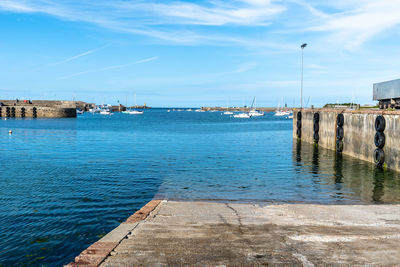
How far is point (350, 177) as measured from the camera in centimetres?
2370

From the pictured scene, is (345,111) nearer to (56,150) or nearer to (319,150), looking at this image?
(319,150)

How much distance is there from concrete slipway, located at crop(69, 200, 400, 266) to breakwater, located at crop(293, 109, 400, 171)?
48.3ft

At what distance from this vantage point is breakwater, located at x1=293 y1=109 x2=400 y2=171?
24.7 meters

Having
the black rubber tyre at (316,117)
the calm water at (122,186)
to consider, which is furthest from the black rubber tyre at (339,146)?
the black rubber tyre at (316,117)

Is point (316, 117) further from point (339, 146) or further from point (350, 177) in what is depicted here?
point (350, 177)

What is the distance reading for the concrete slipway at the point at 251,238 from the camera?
7297mm

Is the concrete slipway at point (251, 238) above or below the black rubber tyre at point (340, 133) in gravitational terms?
below

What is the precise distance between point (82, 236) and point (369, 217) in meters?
9.39

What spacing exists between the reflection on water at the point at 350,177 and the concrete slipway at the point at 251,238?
653 cm

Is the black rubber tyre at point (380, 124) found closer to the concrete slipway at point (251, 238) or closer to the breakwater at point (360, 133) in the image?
the breakwater at point (360, 133)

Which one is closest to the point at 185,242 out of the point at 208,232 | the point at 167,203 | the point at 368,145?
the point at 208,232

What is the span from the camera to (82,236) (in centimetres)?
1120

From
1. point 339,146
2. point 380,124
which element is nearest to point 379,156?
point 380,124

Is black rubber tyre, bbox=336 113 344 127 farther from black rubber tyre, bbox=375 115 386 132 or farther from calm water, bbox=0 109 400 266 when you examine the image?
black rubber tyre, bbox=375 115 386 132
